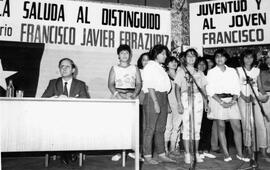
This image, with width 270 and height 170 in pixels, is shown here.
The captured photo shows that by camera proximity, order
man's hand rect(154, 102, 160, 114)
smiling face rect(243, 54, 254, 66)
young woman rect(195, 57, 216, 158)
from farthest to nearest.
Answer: young woman rect(195, 57, 216, 158) < smiling face rect(243, 54, 254, 66) < man's hand rect(154, 102, 160, 114)

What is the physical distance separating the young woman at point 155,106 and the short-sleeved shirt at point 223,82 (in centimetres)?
68

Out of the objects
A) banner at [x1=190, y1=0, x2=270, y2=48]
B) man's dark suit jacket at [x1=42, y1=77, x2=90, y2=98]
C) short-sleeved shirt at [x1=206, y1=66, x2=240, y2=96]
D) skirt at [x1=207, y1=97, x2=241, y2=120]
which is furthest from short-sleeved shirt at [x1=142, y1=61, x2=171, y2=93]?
banner at [x1=190, y1=0, x2=270, y2=48]

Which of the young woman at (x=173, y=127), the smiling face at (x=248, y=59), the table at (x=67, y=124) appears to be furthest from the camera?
the young woman at (x=173, y=127)

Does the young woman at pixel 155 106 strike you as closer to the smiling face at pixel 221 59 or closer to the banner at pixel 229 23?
the smiling face at pixel 221 59

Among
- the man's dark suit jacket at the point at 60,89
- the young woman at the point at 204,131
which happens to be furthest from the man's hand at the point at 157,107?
the young woman at the point at 204,131

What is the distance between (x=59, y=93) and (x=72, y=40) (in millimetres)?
1150

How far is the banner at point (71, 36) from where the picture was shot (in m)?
4.44

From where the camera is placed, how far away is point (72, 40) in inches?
182

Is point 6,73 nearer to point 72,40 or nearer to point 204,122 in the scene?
point 72,40

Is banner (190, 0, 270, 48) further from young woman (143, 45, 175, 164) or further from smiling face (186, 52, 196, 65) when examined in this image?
young woman (143, 45, 175, 164)

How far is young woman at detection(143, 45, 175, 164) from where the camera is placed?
3.76 metres

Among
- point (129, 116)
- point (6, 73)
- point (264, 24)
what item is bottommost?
point (129, 116)

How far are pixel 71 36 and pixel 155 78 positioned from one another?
174cm

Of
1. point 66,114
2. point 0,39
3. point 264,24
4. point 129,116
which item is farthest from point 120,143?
point 264,24
